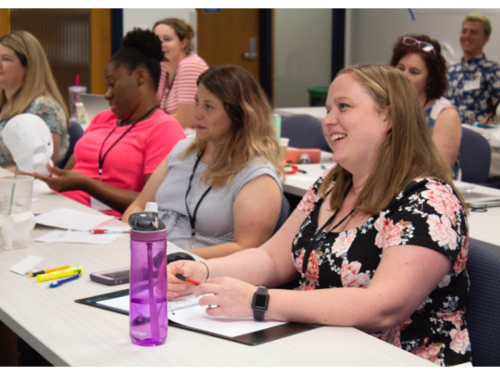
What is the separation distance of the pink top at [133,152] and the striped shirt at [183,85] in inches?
68.9

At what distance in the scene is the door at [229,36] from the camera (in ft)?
23.9

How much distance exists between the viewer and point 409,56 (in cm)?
342

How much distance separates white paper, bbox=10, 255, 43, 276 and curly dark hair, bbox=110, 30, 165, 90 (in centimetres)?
134

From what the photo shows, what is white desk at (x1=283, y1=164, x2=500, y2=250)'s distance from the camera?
203cm

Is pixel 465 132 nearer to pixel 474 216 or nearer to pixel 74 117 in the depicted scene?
pixel 474 216

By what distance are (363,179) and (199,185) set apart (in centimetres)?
82

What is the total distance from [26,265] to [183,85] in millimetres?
3146

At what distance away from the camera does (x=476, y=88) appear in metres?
5.62

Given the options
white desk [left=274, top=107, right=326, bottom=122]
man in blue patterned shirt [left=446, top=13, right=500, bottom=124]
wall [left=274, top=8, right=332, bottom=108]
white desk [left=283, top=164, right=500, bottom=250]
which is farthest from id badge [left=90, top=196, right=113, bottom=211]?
wall [left=274, top=8, right=332, bottom=108]

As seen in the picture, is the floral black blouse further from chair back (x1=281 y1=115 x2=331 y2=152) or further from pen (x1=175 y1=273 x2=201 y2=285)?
chair back (x1=281 y1=115 x2=331 y2=152)

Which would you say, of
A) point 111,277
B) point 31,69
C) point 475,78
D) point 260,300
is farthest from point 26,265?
point 475,78

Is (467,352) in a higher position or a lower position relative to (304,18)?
lower

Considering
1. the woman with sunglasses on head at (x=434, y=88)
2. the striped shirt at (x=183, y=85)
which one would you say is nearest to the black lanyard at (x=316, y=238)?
the woman with sunglasses on head at (x=434, y=88)

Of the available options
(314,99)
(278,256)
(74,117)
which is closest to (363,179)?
(278,256)
